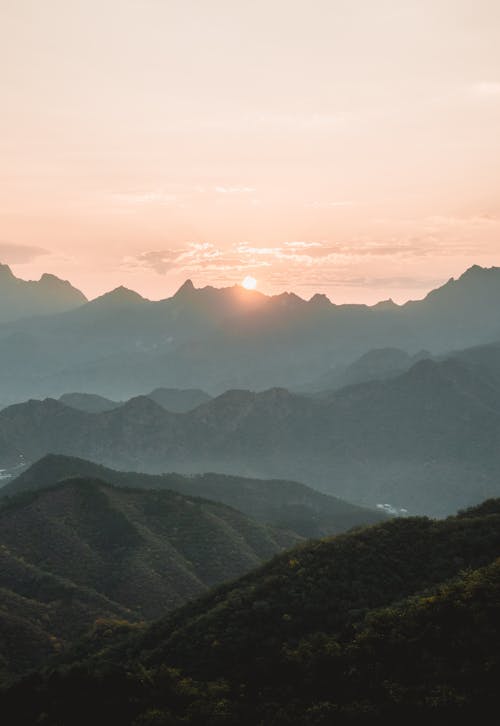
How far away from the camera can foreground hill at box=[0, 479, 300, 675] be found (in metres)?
76.8

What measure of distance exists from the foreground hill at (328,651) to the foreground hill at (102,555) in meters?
19.0

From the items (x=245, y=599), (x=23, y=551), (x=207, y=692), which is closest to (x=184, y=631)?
(x=245, y=599)

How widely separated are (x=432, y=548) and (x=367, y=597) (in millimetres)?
9529

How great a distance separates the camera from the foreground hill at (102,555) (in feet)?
252

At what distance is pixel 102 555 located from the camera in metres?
104

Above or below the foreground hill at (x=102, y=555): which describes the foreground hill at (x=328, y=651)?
above

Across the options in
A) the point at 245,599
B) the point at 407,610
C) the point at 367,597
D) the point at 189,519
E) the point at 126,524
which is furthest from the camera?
the point at 189,519

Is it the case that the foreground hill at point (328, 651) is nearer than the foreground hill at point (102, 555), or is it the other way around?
the foreground hill at point (328, 651)

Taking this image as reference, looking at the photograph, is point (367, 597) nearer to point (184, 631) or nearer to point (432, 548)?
point (432, 548)

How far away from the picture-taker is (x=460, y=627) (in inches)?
1487

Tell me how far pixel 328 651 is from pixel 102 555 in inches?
2857

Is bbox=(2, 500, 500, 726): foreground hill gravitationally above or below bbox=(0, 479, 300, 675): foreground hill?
above

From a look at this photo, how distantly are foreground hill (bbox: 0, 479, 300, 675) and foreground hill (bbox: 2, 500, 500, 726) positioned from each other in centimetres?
1899

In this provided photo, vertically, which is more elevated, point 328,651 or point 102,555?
point 328,651
